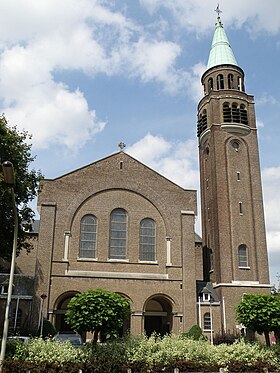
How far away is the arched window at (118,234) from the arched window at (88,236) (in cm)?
146

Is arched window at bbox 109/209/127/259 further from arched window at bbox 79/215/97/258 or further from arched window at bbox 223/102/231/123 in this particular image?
arched window at bbox 223/102/231/123

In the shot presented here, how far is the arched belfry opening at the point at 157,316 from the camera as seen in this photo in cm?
3488

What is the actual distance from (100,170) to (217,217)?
11801 millimetres

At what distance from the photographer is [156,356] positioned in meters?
17.0

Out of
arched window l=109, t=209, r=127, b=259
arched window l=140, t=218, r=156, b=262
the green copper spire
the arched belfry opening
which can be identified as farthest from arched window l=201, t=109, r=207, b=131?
the arched belfry opening

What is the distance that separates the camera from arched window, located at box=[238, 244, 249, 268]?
123ft

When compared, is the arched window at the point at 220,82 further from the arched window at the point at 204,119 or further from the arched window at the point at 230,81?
the arched window at the point at 204,119

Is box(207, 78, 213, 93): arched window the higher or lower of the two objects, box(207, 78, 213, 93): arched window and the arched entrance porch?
the higher

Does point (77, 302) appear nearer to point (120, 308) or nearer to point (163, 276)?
point (120, 308)

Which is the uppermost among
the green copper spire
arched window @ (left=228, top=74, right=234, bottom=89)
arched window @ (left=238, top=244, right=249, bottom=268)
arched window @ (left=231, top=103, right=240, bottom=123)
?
the green copper spire

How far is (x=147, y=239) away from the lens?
116 feet

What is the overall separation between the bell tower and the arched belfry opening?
478cm

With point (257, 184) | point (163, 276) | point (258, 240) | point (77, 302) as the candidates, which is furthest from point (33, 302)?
point (257, 184)

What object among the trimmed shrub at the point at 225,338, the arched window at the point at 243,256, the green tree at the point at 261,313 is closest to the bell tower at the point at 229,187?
the arched window at the point at 243,256
